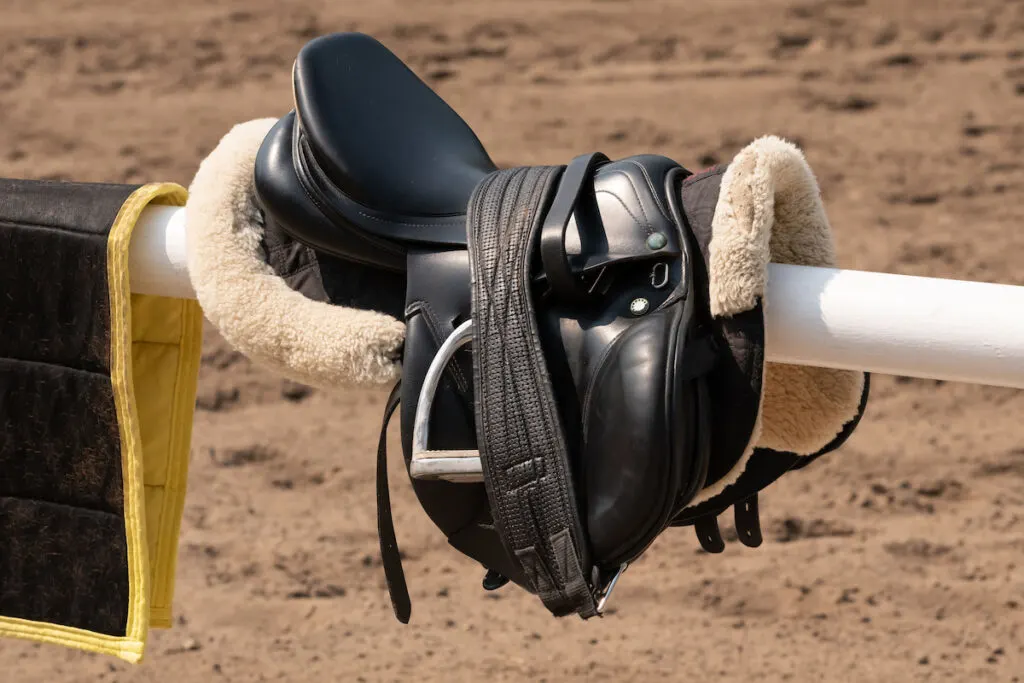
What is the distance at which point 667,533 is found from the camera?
2615 mm

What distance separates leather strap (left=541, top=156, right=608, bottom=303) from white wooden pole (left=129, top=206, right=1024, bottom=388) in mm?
143

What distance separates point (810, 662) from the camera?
2191 millimetres

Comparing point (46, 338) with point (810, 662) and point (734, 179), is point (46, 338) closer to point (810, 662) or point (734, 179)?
point (734, 179)

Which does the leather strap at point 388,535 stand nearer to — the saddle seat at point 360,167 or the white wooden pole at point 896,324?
the saddle seat at point 360,167

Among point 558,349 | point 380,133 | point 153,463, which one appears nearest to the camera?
point 558,349

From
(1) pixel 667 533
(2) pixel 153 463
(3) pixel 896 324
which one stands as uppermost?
(3) pixel 896 324

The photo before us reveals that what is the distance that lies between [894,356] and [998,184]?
9.06 ft

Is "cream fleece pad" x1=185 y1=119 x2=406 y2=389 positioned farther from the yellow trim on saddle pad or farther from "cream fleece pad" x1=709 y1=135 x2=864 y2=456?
"cream fleece pad" x1=709 y1=135 x2=864 y2=456

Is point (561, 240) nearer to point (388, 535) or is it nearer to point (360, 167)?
point (360, 167)

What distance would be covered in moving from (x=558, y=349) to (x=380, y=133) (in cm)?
27

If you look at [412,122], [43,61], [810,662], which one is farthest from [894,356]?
[43,61]

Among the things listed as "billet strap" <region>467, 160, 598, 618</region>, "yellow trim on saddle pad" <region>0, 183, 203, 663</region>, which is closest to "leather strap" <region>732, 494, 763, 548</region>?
"billet strap" <region>467, 160, 598, 618</region>

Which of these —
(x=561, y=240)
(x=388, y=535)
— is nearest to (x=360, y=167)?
(x=561, y=240)

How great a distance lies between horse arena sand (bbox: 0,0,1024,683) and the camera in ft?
7.50
